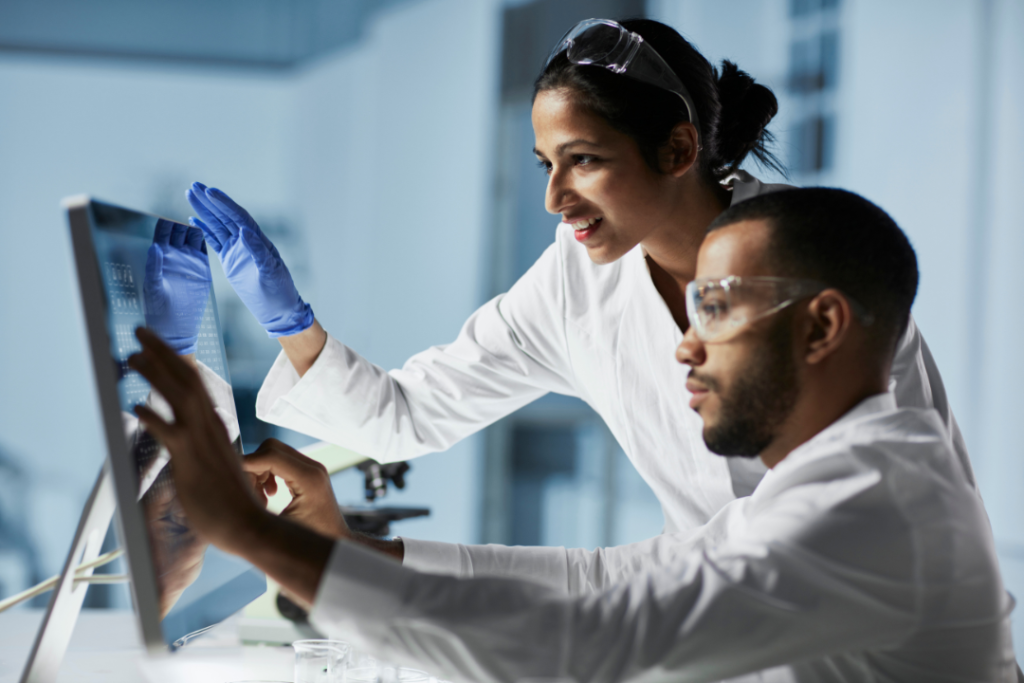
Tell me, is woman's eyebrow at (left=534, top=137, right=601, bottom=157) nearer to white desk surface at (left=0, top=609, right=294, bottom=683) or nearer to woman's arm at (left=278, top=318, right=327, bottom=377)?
woman's arm at (left=278, top=318, right=327, bottom=377)

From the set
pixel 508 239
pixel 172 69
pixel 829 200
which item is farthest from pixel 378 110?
pixel 829 200

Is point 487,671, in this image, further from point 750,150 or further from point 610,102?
point 750,150

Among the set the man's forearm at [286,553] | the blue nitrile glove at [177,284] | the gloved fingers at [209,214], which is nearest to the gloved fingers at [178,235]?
the blue nitrile glove at [177,284]

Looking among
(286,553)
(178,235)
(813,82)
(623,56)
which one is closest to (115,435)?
(286,553)

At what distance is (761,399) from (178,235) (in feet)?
2.33

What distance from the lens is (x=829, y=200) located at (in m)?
0.93

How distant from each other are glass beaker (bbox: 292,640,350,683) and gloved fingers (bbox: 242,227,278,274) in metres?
0.57

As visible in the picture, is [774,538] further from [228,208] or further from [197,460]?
[228,208]

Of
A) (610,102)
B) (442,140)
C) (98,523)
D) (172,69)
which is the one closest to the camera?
(98,523)

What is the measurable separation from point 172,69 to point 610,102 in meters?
3.90

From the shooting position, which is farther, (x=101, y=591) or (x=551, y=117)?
(x=101, y=591)

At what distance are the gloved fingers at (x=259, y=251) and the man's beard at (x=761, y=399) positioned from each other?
0.73 m

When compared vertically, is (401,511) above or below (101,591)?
above

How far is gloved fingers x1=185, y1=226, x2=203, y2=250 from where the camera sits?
1003mm
